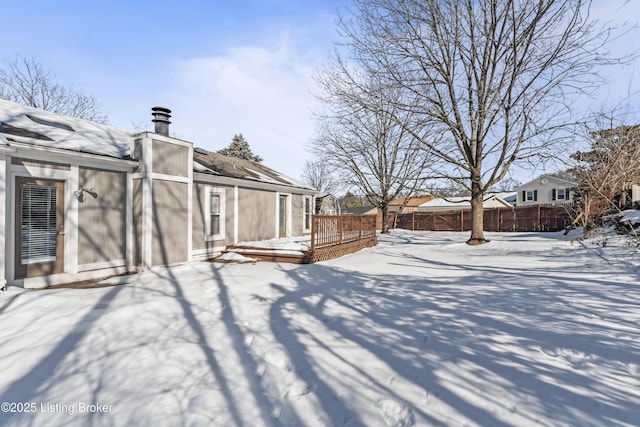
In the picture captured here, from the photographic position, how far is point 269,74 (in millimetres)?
11422

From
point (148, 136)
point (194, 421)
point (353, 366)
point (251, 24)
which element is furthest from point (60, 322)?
point (251, 24)

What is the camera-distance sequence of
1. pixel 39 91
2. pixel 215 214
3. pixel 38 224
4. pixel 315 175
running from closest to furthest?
pixel 38 224, pixel 215 214, pixel 39 91, pixel 315 175

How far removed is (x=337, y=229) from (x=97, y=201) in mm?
6168

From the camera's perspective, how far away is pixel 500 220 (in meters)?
22.6

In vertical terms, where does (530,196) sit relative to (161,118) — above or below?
below

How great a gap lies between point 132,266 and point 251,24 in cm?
726

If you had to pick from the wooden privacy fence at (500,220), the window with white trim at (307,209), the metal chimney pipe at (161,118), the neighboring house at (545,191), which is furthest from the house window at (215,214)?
the neighboring house at (545,191)

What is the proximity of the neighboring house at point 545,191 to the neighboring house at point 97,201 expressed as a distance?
33.4 m

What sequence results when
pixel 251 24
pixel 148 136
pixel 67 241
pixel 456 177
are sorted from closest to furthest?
pixel 67 241 → pixel 148 136 → pixel 251 24 → pixel 456 177

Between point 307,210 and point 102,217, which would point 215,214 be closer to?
point 102,217

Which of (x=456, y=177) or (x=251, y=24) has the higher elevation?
(x=251, y=24)

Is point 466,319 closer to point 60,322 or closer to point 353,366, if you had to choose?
point 353,366

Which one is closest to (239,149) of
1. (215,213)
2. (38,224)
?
(215,213)

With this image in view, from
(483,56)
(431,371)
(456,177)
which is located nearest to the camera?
(431,371)
